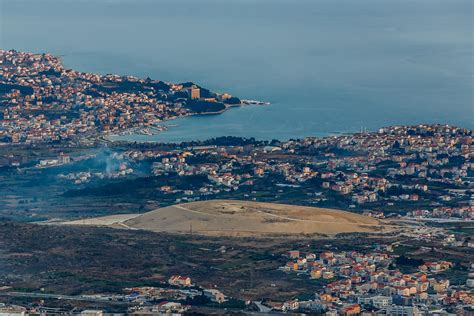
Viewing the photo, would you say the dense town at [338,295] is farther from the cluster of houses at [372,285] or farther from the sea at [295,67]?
the sea at [295,67]

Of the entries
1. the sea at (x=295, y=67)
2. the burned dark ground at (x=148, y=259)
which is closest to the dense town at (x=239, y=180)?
the burned dark ground at (x=148, y=259)

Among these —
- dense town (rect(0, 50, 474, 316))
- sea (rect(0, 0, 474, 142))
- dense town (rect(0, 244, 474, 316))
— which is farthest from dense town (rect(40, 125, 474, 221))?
dense town (rect(0, 244, 474, 316))

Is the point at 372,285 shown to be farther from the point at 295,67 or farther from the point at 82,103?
the point at 295,67

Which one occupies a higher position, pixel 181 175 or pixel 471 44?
pixel 471 44

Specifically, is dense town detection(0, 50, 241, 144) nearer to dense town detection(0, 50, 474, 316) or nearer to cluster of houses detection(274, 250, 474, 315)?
dense town detection(0, 50, 474, 316)

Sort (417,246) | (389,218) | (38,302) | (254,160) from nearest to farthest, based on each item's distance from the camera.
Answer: (38,302)
(417,246)
(389,218)
(254,160)

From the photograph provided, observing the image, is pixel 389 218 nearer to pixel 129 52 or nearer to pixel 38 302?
pixel 38 302

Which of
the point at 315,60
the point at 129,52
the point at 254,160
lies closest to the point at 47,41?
the point at 129,52
